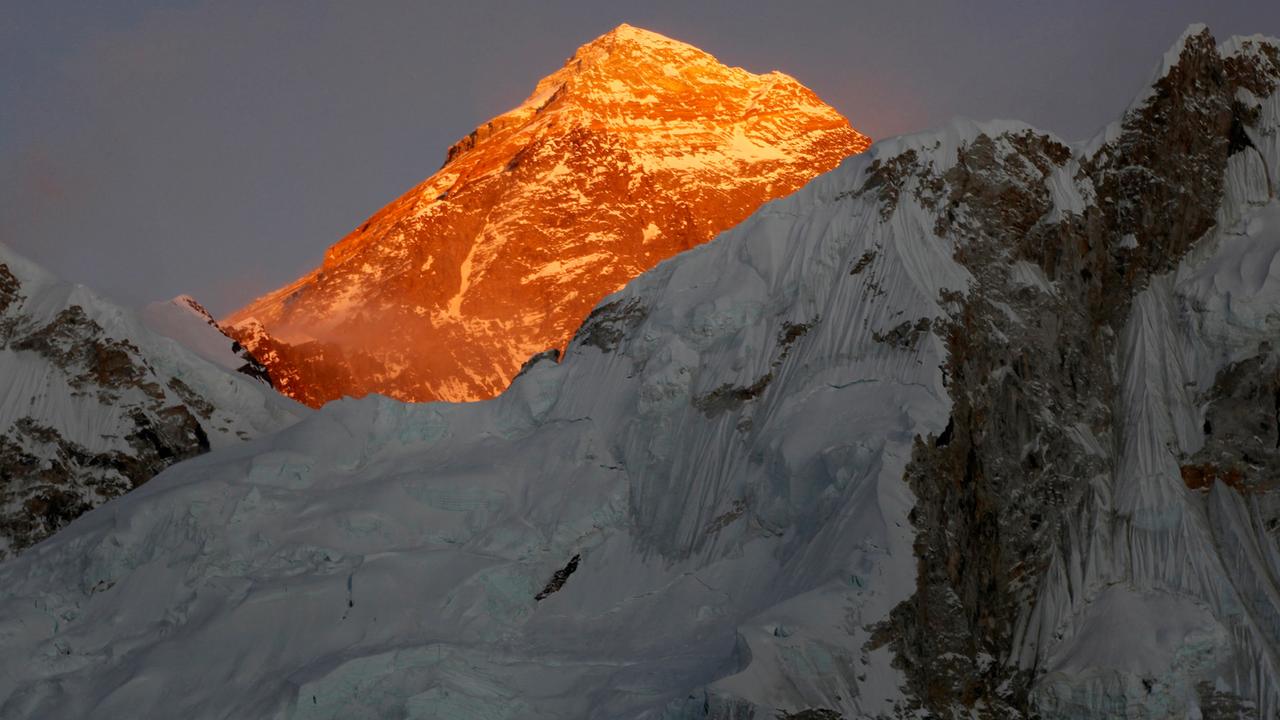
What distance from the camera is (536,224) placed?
16588cm

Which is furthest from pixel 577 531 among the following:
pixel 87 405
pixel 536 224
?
pixel 536 224

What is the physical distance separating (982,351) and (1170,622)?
17.0m

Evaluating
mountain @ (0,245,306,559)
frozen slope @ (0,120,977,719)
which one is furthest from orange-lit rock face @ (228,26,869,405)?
frozen slope @ (0,120,977,719)

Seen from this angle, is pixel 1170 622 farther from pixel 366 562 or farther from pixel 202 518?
pixel 202 518

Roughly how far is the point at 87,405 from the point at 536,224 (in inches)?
2077

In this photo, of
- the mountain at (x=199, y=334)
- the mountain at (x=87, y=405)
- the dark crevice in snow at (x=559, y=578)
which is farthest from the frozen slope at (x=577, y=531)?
the mountain at (x=199, y=334)

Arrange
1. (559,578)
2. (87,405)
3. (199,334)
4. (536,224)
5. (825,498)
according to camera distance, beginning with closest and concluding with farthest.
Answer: (825,498), (559,578), (87,405), (199,334), (536,224)

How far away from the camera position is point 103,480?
4675 inches

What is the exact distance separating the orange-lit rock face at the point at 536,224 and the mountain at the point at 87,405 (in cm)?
2330

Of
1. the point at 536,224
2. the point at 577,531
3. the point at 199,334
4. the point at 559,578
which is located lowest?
the point at 559,578

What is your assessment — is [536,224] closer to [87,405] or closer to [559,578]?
[87,405]

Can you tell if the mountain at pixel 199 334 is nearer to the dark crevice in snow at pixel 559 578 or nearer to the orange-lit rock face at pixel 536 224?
the orange-lit rock face at pixel 536 224

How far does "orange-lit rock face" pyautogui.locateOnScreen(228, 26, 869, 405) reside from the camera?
155m

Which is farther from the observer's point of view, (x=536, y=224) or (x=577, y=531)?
(x=536, y=224)
